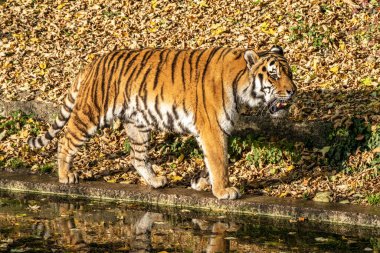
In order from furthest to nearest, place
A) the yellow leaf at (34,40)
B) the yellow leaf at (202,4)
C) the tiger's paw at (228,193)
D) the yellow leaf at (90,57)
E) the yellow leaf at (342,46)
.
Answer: the yellow leaf at (34,40)
the yellow leaf at (202,4)
the yellow leaf at (90,57)
the yellow leaf at (342,46)
the tiger's paw at (228,193)

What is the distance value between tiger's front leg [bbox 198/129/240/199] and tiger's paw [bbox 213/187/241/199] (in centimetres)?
5

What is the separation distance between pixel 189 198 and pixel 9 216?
1.65 metres

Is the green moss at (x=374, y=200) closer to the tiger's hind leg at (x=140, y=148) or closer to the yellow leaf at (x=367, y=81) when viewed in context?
the tiger's hind leg at (x=140, y=148)

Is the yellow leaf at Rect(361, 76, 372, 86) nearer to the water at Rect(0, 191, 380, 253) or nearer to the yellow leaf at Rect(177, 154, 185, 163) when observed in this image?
the yellow leaf at Rect(177, 154, 185, 163)

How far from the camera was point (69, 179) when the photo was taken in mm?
8906

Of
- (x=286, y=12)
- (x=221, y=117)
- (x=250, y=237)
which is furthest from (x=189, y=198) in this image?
(x=286, y=12)

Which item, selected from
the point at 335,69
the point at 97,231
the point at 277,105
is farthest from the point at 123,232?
the point at 335,69

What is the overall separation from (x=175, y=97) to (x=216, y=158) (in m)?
0.79

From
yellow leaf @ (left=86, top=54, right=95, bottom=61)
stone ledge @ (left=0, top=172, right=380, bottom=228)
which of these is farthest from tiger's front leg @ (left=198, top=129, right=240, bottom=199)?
yellow leaf @ (left=86, top=54, right=95, bottom=61)

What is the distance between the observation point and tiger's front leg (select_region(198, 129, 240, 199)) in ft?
27.0

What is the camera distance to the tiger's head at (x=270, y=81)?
8148 mm

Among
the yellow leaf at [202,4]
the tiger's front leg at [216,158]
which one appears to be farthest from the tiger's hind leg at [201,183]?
the yellow leaf at [202,4]

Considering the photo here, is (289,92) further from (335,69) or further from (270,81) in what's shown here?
(335,69)

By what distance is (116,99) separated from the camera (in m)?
8.89
